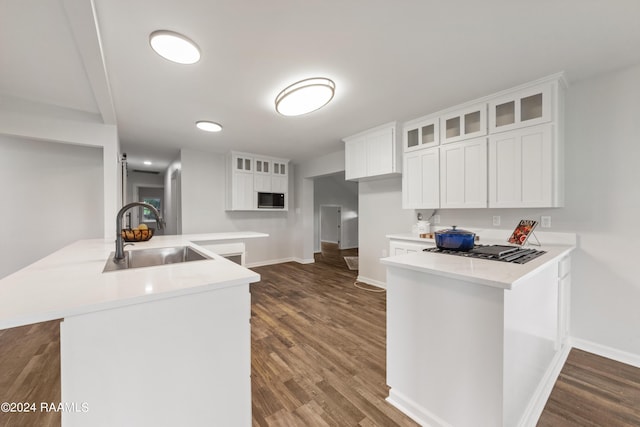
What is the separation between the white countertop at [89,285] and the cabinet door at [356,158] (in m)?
2.85

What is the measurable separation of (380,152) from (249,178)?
9.29 ft

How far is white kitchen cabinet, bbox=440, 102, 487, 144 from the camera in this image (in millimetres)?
2666

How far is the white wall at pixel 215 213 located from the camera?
4.84m

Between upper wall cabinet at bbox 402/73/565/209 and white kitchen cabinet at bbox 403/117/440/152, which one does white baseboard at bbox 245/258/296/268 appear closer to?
upper wall cabinet at bbox 402/73/565/209

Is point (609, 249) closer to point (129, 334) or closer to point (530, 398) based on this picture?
point (530, 398)

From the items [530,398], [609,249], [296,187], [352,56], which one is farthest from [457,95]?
[296,187]

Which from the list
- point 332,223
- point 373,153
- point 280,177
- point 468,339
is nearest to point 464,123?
point 373,153

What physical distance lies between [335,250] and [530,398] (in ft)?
21.1

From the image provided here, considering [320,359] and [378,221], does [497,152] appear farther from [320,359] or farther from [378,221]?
[320,359]

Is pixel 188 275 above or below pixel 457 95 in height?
below

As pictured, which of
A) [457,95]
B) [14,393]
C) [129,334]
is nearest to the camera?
[129,334]

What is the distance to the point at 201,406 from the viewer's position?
1080 millimetres

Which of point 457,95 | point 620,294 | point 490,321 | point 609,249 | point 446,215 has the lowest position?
point 620,294

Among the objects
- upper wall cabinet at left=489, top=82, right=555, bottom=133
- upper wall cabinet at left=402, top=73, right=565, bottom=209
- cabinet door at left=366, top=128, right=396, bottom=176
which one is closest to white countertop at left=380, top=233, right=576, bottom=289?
upper wall cabinet at left=402, top=73, right=565, bottom=209
